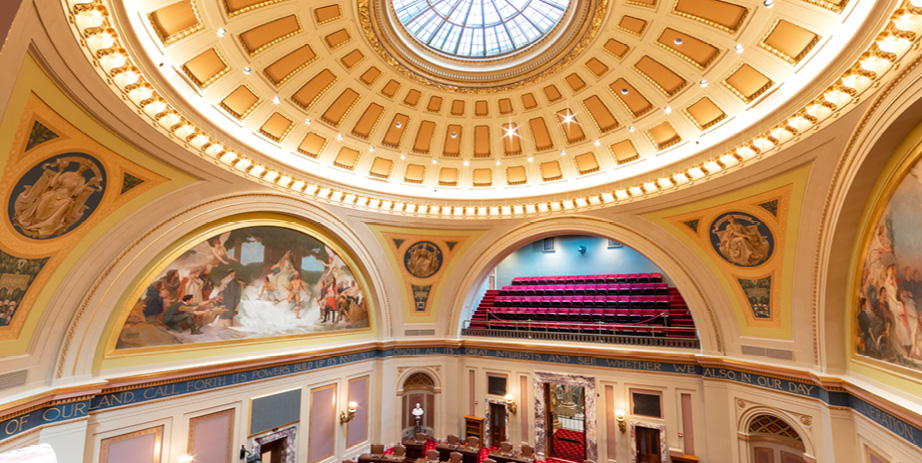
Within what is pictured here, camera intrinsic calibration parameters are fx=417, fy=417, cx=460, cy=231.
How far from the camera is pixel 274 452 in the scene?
12.6 metres

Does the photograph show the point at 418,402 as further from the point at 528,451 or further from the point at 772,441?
the point at 772,441

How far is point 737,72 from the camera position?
9.52 m

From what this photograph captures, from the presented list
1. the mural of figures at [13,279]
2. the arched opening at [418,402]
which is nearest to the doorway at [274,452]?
the arched opening at [418,402]

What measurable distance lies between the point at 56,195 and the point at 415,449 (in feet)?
40.5

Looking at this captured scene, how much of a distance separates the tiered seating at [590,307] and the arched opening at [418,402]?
3.04 metres

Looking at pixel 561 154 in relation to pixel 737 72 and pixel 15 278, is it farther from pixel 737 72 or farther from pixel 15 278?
pixel 15 278

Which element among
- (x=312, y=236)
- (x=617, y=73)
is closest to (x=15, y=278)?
(x=312, y=236)

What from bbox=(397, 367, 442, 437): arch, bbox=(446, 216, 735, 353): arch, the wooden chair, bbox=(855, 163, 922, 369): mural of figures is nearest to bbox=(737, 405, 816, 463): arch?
bbox=(446, 216, 735, 353): arch

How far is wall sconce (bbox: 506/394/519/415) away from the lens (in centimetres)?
1561

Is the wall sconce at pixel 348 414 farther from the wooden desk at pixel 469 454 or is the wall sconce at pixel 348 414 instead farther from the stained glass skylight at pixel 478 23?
the stained glass skylight at pixel 478 23

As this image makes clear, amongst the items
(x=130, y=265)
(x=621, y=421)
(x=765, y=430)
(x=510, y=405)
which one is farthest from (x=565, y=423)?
(x=130, y=265)

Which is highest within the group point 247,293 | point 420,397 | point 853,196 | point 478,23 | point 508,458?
point 478,23

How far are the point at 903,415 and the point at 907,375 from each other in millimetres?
679

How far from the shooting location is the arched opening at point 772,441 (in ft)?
35.9
